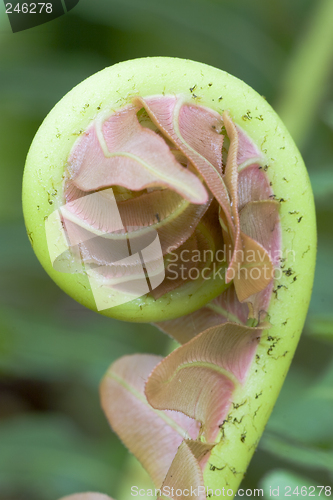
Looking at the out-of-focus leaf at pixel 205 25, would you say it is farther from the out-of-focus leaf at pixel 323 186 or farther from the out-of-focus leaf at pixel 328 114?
the out-of-focus leaf at pixel 323 186

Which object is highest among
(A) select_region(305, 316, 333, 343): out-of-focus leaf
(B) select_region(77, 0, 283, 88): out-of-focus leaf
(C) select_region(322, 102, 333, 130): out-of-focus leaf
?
(B) select_region(77, 0, 283, 88): out-of-focus leaf

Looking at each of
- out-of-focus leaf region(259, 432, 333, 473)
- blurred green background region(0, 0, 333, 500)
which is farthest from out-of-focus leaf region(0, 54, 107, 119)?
out-of-focus leaf region(259, 432, 333, 473)

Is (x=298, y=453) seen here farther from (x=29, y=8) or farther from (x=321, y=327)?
(x=29, y=8)

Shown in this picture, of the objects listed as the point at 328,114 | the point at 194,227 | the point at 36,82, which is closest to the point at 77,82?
the point at 36,82

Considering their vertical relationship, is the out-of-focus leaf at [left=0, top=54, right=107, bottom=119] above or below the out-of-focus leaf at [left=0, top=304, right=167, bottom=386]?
above

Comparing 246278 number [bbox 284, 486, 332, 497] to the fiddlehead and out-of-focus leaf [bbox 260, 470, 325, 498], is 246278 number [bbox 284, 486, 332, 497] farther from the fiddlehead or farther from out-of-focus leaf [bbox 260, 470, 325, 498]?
the fiddlehead

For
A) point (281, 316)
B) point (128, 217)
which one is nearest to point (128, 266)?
point (128, 217)

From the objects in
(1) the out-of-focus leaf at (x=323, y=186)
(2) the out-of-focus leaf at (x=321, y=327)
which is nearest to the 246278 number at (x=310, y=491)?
(2) the out-of-focus leaf at (x=321, y=327)

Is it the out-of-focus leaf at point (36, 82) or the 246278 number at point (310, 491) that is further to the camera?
the out-of-focus leaf at point (36, 82)

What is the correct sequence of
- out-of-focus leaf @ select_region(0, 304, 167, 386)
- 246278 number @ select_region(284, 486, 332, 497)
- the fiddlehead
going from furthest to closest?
out-of-focus leaf @ select_region(0, 304, 167, 386), 246278 number @ select_region(284, 486, 332, 497), the fiddlehead
